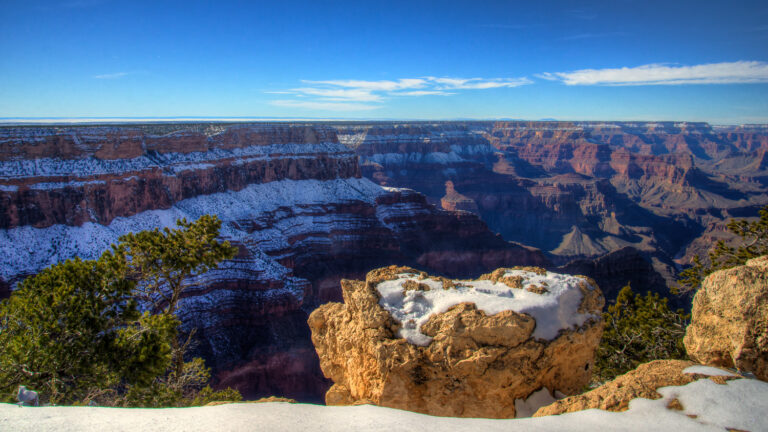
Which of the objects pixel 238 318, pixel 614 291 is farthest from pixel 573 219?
pixel 238 318

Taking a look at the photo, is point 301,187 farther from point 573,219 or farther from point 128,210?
point 573,219

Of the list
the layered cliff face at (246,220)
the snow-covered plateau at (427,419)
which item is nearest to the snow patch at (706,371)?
the snow-covered plateau at (427,419)

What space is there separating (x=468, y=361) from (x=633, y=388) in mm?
3858

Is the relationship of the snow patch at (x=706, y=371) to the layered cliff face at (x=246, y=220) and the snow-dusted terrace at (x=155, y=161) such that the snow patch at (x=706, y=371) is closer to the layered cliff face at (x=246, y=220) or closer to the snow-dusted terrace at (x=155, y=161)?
the layered cliff face at (x=246, y=220)

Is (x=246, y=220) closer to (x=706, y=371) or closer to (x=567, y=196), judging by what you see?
(x=706, y=371)

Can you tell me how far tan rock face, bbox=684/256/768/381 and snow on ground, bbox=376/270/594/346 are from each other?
9.19 ft

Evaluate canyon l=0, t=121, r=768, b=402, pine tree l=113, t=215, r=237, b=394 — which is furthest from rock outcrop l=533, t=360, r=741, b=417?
canyon l=0, t=121, r=768, b=402

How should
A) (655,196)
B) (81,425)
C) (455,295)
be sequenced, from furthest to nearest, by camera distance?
(655,196) → (455,295) → (81,425)

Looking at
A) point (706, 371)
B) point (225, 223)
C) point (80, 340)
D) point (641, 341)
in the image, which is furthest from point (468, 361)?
point (225, 223)

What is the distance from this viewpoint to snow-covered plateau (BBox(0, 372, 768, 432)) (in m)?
7.91

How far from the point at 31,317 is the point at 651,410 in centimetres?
1501

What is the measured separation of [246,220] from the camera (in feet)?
181

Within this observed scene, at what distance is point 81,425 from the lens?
26.4ft

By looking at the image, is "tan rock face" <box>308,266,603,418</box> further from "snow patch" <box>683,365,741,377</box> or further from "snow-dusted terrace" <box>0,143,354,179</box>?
"snow-dusted terrace" <box>0,143,354,179</box>
